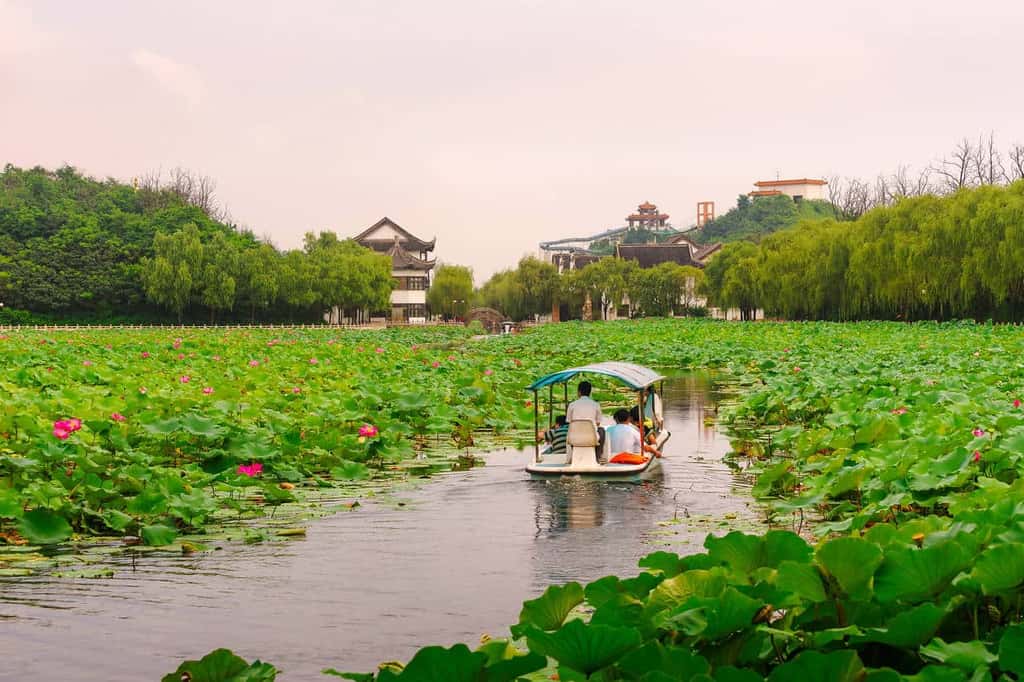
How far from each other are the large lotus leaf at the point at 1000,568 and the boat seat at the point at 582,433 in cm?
684

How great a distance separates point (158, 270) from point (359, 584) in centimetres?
5177

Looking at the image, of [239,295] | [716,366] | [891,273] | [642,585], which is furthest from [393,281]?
[642,585]

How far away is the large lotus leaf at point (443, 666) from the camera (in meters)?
2.51

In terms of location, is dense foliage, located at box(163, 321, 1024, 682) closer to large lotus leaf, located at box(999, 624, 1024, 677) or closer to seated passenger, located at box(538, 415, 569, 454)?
large lotus leaf, located at box(999, 624, 1024, 677)

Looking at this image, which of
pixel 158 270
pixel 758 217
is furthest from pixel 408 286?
pixel 758 217

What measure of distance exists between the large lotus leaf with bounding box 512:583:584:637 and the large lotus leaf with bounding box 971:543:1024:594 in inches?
39.0

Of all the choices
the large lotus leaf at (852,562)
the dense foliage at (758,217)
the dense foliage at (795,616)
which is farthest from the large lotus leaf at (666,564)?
the dense foliage at (758,217)

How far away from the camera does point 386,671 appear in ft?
8.59

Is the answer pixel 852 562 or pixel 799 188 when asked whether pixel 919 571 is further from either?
pixel 799 188

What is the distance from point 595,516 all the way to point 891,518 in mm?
2155

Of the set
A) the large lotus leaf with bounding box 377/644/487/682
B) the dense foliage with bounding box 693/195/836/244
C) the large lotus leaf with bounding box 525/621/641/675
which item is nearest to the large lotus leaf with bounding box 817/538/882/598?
the large lotus leaf with bounding box 525/621/641/675

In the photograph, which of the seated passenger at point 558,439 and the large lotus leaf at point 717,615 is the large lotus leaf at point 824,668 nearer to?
the large lotus leaf at point 717,615

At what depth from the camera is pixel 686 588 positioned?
2926mm

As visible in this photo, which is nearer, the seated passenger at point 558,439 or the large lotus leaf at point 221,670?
the large lotus leaf at point 221,670
